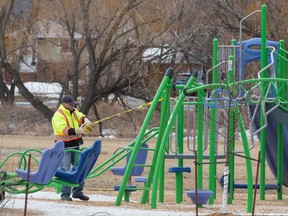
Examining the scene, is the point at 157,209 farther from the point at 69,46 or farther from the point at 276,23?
the point at 69,46

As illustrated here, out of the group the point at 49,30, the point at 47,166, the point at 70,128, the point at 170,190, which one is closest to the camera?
the point at 47,166

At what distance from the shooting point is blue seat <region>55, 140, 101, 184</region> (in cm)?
1388

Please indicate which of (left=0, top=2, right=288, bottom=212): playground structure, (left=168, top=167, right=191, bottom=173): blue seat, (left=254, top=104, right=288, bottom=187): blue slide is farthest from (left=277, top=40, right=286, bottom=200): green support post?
(left=168, top=167, right=191, bottom=173): blue seat

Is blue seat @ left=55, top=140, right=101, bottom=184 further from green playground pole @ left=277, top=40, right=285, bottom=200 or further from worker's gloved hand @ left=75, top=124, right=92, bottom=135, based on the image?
green playground pole @ left=277, top=40, right=285, bottom=200

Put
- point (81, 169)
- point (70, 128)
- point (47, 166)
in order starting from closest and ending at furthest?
point (47, 166), point (81, 169), point (70, 128)

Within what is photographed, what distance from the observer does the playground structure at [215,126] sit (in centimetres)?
1413

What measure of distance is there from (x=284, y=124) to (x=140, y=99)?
107 ft

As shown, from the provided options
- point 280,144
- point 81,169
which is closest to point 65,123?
point 81,169

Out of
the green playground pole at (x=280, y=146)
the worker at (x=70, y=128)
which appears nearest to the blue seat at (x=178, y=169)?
the worker at (x=70, y=128)

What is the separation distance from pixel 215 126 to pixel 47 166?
10.9 feet

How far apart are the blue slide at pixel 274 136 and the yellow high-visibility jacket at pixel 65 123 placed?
10.3 ft

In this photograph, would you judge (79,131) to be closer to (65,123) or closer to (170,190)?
(65,123)

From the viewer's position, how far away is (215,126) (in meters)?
15.2

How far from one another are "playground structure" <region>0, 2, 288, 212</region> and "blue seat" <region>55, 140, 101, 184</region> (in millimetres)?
15
